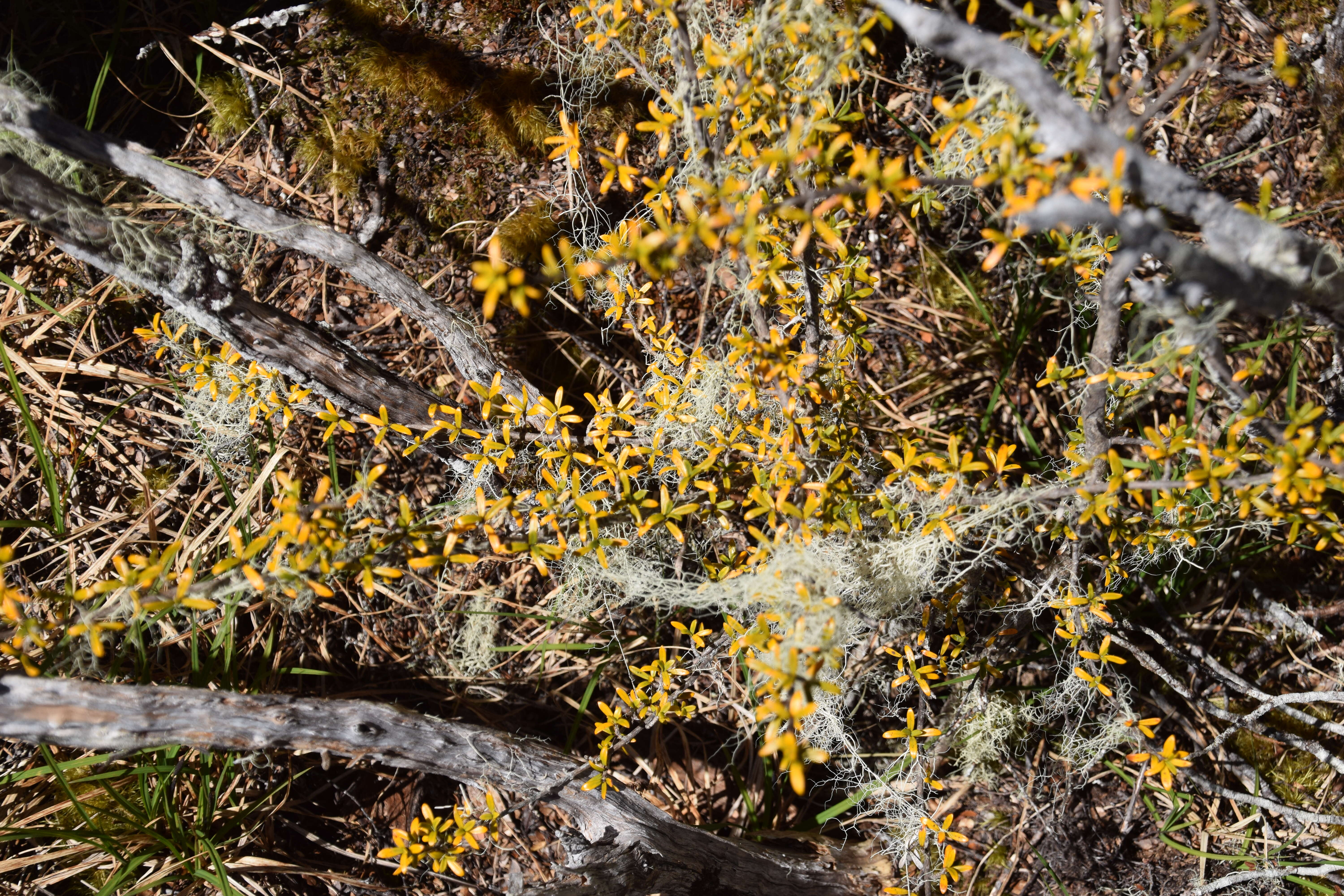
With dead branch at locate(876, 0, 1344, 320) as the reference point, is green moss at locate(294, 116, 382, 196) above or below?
below

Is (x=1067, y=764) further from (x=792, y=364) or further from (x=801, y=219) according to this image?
(x=801, y=219)

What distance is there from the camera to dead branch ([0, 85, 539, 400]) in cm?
164

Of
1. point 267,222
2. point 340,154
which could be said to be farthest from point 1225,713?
point 340,154

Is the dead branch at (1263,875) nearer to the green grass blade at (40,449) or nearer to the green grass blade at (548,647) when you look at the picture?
the green grass blade at (548,647)

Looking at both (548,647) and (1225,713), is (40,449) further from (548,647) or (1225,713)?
(1225,713)

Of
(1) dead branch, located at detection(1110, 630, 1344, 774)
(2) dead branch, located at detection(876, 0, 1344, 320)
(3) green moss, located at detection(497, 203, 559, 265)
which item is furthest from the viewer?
(3) green moss, located at detection(497, 203, 559, 265)

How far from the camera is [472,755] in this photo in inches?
77.8

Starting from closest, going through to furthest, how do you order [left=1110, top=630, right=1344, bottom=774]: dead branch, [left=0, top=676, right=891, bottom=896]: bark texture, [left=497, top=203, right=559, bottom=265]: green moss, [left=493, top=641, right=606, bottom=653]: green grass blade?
[left=0, top=676, right=891, bottom=896]: bark texture → [left=1110, top=630, right=1344, bottom=774]: dead branch → [left=493, top=641, right=606, bottom=653]: green grass blade → [left=497, top=203, right=559, bottom=265]: green moss

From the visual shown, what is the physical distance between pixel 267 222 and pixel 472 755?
1447 millimetres

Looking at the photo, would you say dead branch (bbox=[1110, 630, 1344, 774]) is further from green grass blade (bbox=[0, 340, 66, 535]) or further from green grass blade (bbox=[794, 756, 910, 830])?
green grass blade (bbox=[0, 340, 66, 535])

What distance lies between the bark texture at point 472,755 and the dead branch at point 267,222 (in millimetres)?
938

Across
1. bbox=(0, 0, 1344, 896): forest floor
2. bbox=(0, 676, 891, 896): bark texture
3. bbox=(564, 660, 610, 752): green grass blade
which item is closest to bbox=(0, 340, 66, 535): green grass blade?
bbox=(0, 0, 1344, 896): forest floor

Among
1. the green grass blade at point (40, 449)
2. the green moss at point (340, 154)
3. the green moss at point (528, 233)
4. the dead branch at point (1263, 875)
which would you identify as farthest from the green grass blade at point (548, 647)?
the dead branch at point (1263, 875)

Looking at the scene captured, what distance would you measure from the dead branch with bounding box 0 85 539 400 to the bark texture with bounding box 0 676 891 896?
0.94 meters
